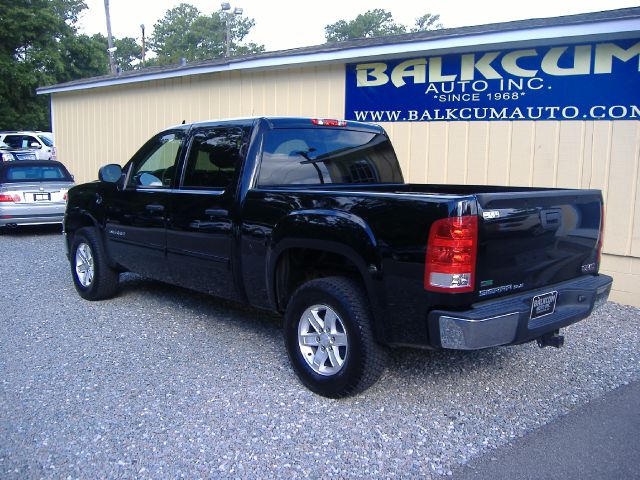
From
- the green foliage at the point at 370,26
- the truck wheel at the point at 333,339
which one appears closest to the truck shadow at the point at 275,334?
the truck wheel at the point at 333,339

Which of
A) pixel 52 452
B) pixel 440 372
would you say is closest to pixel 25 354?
pixel 52 452

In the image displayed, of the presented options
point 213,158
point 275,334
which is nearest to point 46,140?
point 213,158

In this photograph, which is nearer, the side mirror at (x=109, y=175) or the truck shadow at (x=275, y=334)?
the truck shadow at (x=275, y=334)

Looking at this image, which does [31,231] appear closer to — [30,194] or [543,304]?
[30,194]

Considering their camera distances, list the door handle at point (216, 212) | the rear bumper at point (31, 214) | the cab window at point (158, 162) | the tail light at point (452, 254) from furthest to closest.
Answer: the rear bumper at point (31, 214)
the cab window at point (158, 162)
the door handle at point (216, 212)
the tail light at point (452, 254)

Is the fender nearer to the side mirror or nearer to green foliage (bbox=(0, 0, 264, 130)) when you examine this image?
the side mirror

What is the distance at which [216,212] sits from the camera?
516cm

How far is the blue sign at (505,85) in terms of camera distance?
7.03 meters

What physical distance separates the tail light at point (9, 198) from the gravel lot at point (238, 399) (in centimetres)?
583

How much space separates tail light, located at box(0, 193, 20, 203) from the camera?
11.6 m

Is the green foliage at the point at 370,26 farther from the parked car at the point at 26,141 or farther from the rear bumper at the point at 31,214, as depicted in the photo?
the rear bumper at the point at 31,214

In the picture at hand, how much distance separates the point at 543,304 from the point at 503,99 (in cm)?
448

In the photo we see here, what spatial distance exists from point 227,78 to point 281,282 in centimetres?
781

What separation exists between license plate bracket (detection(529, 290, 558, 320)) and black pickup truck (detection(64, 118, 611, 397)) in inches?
0.5
